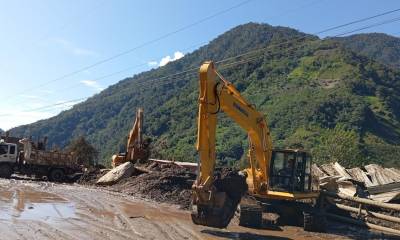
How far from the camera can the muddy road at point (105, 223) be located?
1195 cm

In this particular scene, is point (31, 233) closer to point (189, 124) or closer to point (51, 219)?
point (51, 219)

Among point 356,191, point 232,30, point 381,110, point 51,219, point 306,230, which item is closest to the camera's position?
point 51,219

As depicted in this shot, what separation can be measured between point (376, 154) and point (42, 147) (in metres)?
54.3

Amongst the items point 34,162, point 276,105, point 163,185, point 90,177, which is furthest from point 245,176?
point 276,105

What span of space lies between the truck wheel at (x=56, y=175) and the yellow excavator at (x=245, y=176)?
1979 cm

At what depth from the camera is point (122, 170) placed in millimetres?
27797

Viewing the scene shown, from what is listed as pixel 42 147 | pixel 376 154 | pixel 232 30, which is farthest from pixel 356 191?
pixel 232 30

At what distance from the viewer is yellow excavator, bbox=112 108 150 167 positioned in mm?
31672

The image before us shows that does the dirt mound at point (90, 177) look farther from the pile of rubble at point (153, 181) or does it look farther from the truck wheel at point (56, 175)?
the truck wheel at point (56, 175)

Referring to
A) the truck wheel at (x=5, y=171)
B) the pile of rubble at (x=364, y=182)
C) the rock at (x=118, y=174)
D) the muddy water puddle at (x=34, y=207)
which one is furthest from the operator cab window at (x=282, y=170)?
the truck wheel at (x=5, y=171)

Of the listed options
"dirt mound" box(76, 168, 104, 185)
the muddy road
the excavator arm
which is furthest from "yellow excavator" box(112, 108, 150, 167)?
the excavator arm

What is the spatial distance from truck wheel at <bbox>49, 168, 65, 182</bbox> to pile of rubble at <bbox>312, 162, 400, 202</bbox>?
18.2 m

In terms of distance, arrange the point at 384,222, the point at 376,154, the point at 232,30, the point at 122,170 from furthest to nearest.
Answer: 1. the point at 232,30
2. the point at 376,154
3. the point at 122,170
4. the point at 384,222

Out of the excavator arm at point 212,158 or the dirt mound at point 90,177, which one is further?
the dirt mound at point 90,177
